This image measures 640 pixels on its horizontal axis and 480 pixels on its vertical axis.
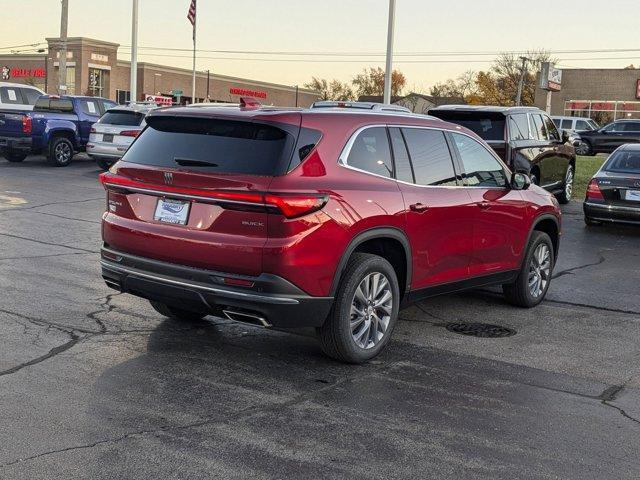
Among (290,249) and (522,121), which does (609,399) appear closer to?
(290,249)

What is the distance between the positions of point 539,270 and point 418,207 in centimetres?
245

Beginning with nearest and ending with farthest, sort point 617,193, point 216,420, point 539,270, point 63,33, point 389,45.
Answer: point 216,420
point 539,270
point 617,193
point 389,45
point 63,33

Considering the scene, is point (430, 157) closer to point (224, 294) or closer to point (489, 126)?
point (224, 294)

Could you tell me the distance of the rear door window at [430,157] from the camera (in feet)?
21.4

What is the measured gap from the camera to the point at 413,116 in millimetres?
6805

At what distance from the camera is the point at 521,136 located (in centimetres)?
1457

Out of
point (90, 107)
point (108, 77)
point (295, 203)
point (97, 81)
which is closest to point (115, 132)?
point (90, 107)

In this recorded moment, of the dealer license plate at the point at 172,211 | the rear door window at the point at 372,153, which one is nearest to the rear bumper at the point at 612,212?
the rear door window at the point at 372,153

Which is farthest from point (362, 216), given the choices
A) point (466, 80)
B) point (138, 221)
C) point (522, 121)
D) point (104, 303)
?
point (466, 80)

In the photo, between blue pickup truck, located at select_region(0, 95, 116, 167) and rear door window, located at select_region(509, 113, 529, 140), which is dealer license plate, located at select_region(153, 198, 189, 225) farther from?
blue pickup truck, located at select_region(0, 95, 116, 167)

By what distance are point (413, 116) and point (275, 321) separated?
92.1 inches

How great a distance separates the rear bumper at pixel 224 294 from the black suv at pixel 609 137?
112ft

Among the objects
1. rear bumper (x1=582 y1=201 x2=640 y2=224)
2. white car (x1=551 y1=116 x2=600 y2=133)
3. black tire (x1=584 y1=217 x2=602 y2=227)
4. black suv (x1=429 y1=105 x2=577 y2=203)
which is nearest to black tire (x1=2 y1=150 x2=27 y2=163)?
black suv (x1=429 y1=105 x2=577 y2=203)

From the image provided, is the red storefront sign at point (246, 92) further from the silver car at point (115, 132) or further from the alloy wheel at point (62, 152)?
the silver car at point (115, 132)
